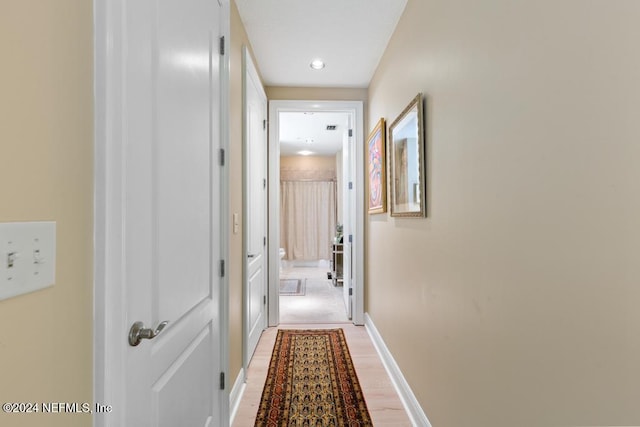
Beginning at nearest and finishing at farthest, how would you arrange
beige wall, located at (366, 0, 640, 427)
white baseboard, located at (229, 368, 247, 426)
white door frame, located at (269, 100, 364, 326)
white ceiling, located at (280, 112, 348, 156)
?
1. beige wall, located at (366, 0, 640, 427)
2. white baseboard, located at (229, 368, 247, 426)
3. white door frame, located at (269, 100, 364, 326)
4. white ceiling, located at (280, 112, 348, 156)

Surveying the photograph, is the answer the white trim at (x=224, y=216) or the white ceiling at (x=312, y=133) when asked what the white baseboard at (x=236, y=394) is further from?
the white ceiling at (x=312, y=133)

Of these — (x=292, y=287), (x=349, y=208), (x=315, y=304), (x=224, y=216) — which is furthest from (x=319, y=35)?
(x=292, y=287)

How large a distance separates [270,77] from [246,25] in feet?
2.82

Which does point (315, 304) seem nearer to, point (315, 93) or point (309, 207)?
point (315, 93)

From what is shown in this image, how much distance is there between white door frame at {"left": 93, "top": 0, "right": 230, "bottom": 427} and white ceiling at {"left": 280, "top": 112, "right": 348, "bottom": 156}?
3.12 meters

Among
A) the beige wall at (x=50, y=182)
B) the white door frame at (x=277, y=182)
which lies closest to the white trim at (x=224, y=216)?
the beige wall at (x=50, y=182)

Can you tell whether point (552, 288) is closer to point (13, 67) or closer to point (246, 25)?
point (13, 67)

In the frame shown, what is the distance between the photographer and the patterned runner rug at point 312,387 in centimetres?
182

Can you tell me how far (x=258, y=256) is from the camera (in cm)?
286

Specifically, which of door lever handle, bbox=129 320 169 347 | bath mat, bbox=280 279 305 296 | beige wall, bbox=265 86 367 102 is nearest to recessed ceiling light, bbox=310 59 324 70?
beige wall, bbox=265 86 367 102

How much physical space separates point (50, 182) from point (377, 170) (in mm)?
2444

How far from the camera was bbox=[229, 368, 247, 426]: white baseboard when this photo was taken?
181 centimetres

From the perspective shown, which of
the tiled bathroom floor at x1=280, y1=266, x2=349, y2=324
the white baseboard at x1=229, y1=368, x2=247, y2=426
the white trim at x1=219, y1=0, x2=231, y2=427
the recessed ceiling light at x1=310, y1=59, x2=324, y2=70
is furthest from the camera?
the tiled bathroom floor at x1=280, y1=266, x2=349, y2=324

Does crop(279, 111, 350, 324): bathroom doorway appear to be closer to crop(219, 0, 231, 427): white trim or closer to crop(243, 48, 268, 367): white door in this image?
crop(243, 48, 268, 367): white door
